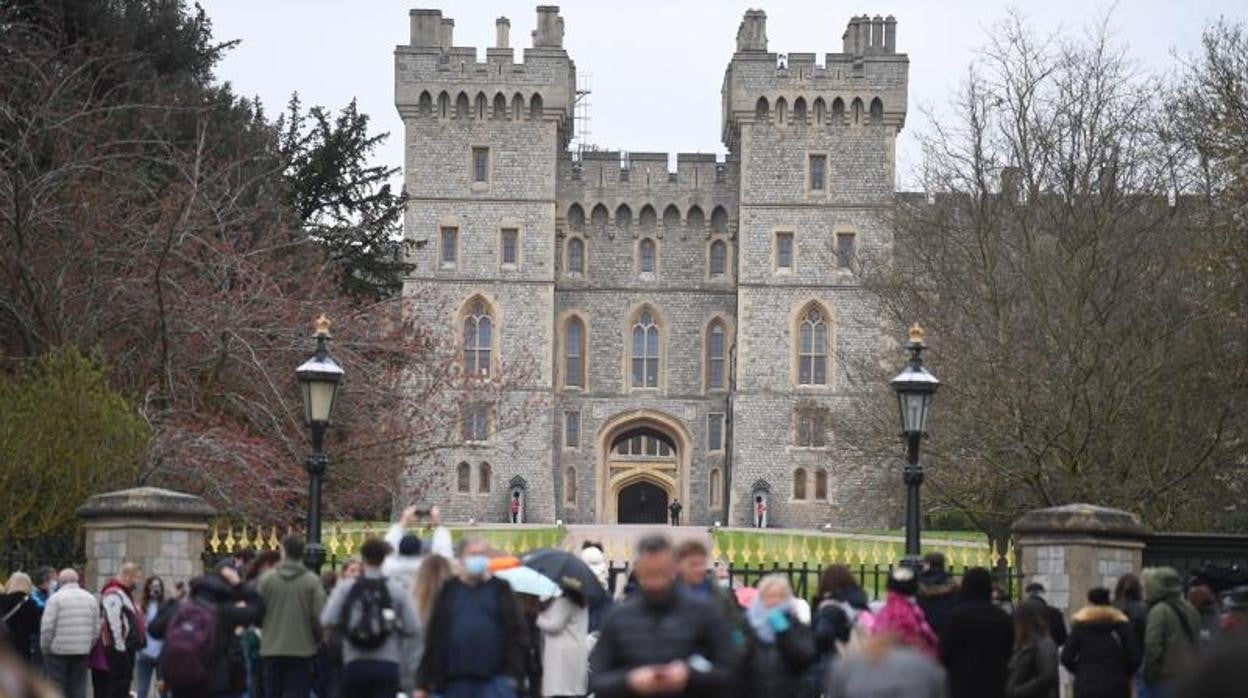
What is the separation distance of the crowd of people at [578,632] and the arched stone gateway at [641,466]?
45.6m

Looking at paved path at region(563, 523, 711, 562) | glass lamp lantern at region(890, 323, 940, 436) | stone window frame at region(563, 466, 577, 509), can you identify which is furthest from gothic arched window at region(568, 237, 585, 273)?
glass lamp lantern at region(890, 323, 940, 436)

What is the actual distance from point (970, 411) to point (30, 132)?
12.4m

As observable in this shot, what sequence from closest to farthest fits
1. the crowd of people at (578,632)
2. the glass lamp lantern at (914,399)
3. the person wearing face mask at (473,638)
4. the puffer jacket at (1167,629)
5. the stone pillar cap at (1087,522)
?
the crowd of people at (578,632)
the person wearing face mask at (473,638)
the puffer jacket at (1167,629)
the stone pillar cap at (1087,522)
the glass lamp lantern at (914,399)

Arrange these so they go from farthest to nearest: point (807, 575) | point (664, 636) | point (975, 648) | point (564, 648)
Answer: point (807, 575), point (564, 648), point (975, 648), point (664, 636)

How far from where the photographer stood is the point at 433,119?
6078 cm

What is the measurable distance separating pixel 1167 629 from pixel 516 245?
47.6 metres

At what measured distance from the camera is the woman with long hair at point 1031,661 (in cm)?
1210

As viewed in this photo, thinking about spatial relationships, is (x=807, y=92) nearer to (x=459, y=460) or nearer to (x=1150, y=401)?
(x=459, y=460)

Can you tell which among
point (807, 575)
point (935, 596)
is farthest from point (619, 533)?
point (935, 596)

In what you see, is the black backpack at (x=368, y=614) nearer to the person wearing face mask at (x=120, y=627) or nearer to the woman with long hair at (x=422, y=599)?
the woman with long hair at (x=422, y=599)

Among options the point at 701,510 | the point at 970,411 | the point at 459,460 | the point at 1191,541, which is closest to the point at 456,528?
the point at 459,460

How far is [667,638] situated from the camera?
7.98 meters

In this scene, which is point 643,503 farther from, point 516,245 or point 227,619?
point 227,619

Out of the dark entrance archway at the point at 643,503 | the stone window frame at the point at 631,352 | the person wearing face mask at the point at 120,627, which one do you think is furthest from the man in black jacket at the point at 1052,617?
the dark entrance archway at the point at 643,503
